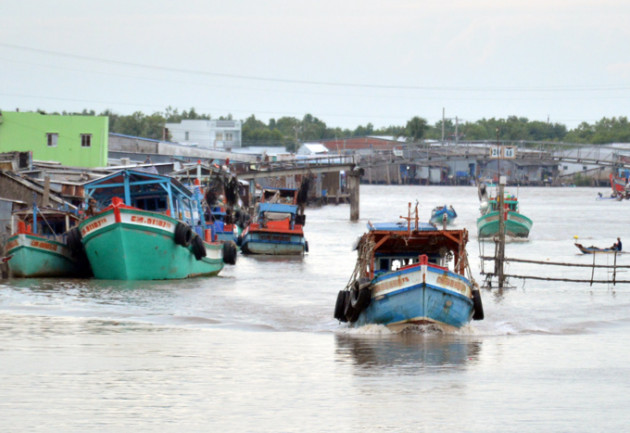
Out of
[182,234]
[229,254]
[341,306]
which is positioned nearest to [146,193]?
[182,234]

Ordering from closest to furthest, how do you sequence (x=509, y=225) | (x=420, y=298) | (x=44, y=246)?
1. (x=420, y=298)
2. (x=44, y=246)
3. (x=509, y=225)

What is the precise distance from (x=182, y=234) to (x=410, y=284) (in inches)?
527

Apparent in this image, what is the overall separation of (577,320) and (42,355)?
1613 cm

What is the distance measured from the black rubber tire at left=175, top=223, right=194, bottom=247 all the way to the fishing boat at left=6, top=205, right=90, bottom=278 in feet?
11.1

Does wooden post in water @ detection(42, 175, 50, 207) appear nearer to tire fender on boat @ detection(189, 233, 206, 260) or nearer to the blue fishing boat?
tire fender on boat @ detection(189, 233, 206, 260)

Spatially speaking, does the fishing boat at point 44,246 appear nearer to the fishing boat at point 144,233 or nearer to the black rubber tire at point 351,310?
the fishing boat at point 144,233

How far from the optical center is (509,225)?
212 feet

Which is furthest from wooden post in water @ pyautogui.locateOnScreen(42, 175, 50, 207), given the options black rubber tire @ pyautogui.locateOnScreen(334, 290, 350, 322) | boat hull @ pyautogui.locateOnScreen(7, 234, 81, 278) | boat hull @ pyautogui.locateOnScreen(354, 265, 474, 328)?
boat hull @ pyautogui.locateOnScreen(354, 265, 474, 328)

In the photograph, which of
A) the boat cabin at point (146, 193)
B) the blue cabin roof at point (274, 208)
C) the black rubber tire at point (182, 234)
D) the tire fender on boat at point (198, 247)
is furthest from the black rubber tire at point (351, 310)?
the blue cabin roof at point (274, 208)

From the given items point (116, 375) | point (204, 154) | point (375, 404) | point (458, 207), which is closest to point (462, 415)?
point (375, 404)

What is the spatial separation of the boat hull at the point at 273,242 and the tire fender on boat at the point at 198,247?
43.3 ft

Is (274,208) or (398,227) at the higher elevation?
(398,227)

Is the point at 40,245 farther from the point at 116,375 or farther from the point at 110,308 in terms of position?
the point at 116,375

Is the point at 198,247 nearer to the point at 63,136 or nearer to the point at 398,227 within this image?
the point at 398,227
